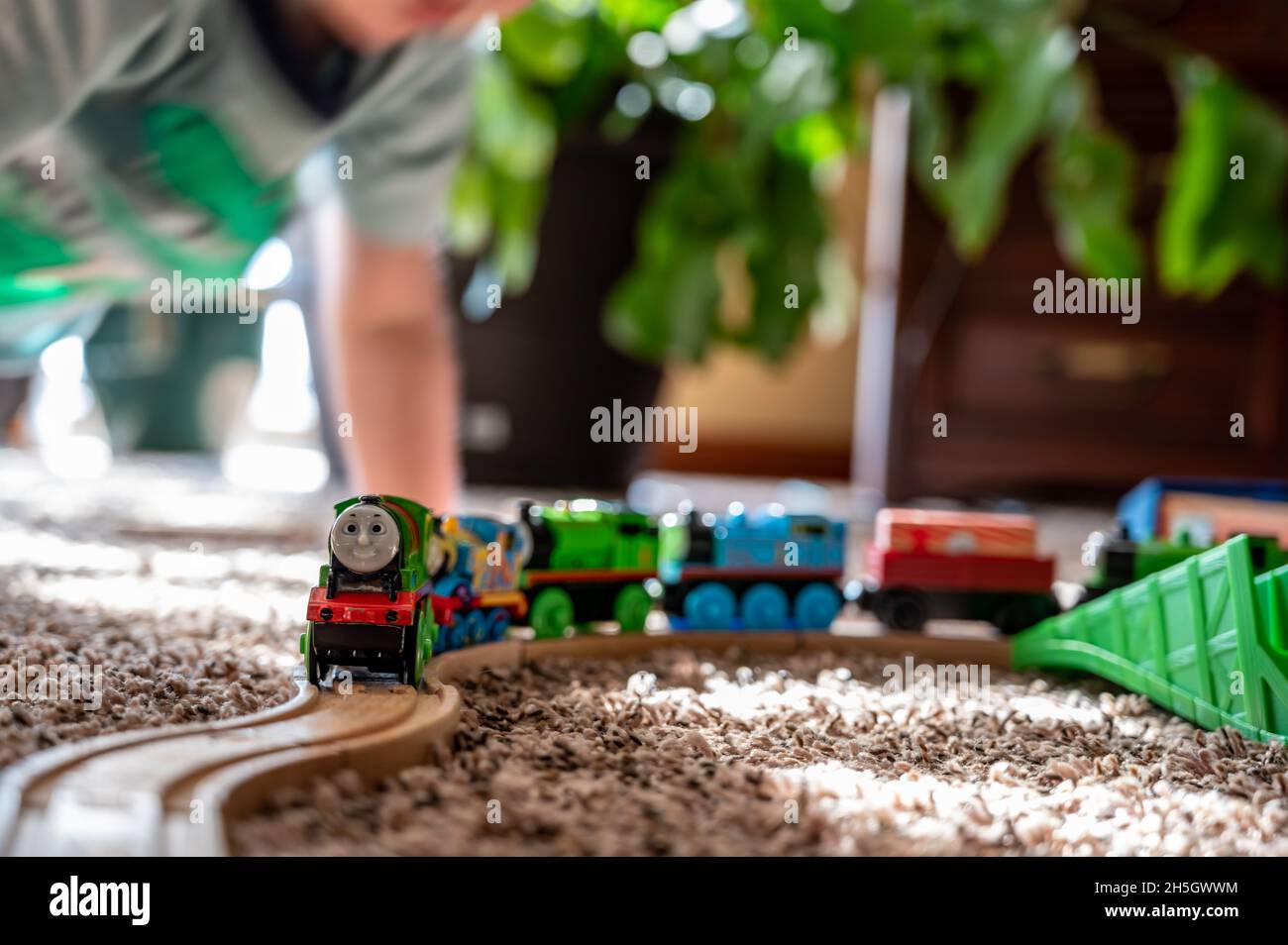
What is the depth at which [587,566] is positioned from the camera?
967mm

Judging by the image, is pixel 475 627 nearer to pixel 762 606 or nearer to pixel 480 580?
pixel 480 580

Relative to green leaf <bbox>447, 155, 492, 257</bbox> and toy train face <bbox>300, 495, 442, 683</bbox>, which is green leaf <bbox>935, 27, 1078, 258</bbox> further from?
toy train face <bbox>300, 495, 442, 683</bbox>

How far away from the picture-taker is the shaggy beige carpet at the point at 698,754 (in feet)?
1.69

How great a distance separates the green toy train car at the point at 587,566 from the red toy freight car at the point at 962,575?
0.74ft

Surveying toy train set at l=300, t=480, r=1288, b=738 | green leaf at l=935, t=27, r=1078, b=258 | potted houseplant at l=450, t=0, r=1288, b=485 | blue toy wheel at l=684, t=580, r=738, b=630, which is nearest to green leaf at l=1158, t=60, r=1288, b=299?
potted houseplant at l=450, t=0, r=1288, b=485

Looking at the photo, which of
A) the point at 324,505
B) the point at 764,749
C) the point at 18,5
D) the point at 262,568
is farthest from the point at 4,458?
the point at 764,749

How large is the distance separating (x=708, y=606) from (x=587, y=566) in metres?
0.12

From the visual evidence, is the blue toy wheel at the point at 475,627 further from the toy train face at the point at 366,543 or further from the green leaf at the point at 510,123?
the green leaf at the point at 510,123

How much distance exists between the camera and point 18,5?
0.88 metres

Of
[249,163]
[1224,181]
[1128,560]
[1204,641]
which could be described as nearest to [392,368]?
[249,163]

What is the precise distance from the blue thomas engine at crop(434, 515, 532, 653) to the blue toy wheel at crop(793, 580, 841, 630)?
0.25m

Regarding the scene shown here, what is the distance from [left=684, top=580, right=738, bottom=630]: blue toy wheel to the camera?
1.01m

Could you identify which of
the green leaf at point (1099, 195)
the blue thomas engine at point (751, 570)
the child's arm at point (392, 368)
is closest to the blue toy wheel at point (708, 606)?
the blue thomas engine at point (751, 570)
